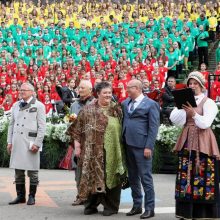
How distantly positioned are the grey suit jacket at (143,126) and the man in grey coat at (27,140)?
1.57m

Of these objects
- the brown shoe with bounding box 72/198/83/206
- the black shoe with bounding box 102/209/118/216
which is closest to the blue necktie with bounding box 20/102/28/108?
the brown shoe with bounding box 72/198/83/206

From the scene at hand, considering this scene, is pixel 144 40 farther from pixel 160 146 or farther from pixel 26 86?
pixel 26 86

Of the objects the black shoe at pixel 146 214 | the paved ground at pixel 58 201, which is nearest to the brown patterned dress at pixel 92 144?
the paved ground at pixel 58 201

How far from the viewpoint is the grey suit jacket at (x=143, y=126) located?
8.88 meters

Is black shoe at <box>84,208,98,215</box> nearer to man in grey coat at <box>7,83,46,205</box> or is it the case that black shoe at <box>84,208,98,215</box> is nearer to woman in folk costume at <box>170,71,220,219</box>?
man in grey coat at <box>7,83,46,205</box>

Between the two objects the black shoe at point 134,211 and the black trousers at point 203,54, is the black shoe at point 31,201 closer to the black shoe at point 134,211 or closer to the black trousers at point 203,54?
the black shoe at point 134,211

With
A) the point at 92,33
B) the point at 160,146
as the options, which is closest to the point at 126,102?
the point at 160,146

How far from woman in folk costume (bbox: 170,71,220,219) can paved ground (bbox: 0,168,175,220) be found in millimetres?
634

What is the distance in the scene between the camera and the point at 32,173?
9984mm

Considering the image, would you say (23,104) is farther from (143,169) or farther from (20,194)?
(143,169)

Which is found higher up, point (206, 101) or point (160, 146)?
point (206, 101)

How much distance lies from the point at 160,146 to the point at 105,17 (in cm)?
1664

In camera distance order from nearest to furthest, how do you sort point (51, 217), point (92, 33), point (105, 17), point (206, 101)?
point (206, 101) → point (51, 217) → point (92, 33) → point (105, 17)

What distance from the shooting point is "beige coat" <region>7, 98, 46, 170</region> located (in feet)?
32.5
